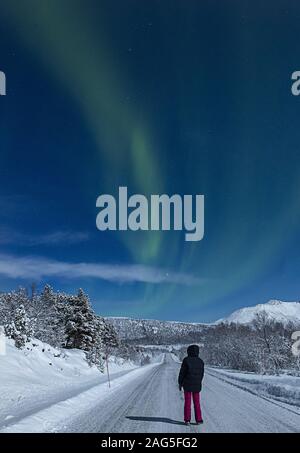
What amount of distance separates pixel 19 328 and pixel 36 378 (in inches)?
271

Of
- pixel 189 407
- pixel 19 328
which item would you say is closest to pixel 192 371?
pixel 189 407

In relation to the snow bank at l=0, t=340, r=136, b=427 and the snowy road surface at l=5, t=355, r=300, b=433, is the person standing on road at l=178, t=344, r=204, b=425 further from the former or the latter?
the snow bank at l=0, t=340, r=136, b=427

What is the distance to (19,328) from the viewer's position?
31766mm

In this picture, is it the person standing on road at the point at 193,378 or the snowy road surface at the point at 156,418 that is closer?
the snowy road surface at the point at 156,418

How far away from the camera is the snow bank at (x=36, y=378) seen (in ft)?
41.5

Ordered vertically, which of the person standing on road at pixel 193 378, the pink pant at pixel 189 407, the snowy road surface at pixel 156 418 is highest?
the person standing on road at pixel 193 378

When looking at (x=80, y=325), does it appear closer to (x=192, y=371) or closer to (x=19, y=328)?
(x=19, y=328)

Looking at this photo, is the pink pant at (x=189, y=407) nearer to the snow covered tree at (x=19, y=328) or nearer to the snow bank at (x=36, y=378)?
the snow bank at (x=36, y=378)

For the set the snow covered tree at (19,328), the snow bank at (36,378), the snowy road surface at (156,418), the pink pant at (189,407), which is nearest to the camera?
the snowy road surface at (156,418)

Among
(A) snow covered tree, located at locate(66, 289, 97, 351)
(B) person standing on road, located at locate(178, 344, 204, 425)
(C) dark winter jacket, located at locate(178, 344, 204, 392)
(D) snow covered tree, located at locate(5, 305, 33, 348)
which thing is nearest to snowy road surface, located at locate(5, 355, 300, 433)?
(B) person standing on road, located at locate(178, 344, 204, 425)

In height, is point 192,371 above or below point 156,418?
above

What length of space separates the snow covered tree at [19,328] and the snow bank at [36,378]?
0.47 m

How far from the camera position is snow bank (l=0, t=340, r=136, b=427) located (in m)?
12.7

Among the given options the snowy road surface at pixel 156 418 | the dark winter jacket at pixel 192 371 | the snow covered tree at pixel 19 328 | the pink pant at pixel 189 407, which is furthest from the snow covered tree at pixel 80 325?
the pink pant at pixel 189 407
